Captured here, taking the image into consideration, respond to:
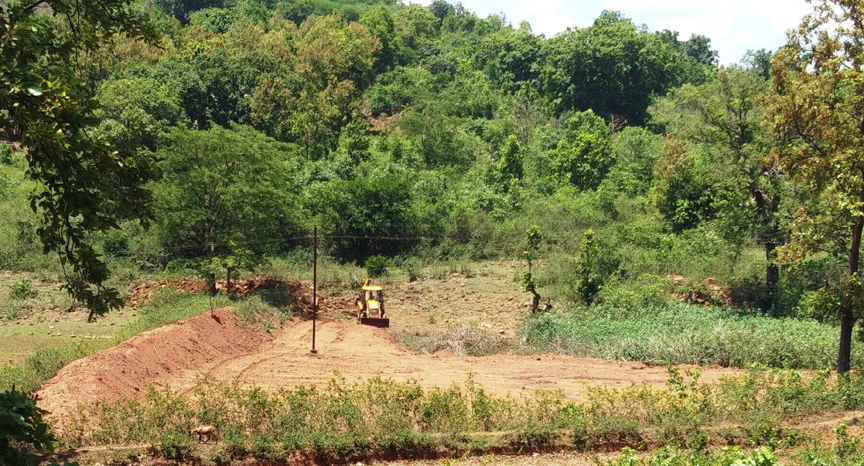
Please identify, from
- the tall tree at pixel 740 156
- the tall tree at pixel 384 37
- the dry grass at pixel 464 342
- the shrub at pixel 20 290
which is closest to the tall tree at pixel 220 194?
the shrub at pixel 20 290

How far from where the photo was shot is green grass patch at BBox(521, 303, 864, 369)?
704 inches

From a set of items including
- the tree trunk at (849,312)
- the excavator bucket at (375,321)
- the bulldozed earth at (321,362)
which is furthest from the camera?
the excavator bucket at (375,321)

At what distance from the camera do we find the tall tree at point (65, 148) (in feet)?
21.0

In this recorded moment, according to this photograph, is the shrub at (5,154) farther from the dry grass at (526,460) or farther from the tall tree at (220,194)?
the dry grass at (526,460)

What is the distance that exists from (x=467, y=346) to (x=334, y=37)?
37948mm

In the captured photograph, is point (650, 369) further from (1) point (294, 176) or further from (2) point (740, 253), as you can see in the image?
(1) point (294, 176)

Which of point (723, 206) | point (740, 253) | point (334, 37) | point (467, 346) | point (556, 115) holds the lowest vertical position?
point (467, 346)

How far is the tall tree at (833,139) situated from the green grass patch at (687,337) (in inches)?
112

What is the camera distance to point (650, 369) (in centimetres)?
1858

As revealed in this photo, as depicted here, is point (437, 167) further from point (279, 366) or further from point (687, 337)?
point (279, 366)

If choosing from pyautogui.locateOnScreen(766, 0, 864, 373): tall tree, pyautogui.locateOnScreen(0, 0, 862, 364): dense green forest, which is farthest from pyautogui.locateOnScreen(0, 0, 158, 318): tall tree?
pyautogui.locateOnScreen(766, 0, 864, 373): tall tree

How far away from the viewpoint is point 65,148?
6.44 metres

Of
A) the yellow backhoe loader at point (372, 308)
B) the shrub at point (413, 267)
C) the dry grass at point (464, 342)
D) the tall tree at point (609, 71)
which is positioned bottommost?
the dry grass at point (464, 342)

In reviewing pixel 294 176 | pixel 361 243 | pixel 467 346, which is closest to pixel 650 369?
pixel 467 346
